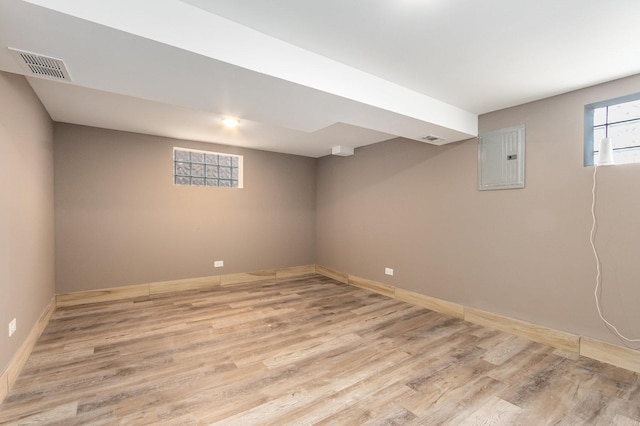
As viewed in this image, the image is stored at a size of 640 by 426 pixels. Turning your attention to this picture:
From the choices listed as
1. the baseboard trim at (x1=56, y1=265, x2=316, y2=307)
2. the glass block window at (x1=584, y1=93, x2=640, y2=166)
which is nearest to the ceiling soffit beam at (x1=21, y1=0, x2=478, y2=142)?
the glass block window at (x1=584, y1=93, x2=640, y2=166)

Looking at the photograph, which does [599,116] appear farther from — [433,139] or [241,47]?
[241,47]

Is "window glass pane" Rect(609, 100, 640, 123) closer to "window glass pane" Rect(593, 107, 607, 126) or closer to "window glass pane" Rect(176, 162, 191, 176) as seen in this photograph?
"window glass pane" Rect(593, 107, 607, 126)

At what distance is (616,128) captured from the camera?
8.50ft

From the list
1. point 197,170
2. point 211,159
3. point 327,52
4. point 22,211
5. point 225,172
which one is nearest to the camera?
point 327,52

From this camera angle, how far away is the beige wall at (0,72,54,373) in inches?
80.6

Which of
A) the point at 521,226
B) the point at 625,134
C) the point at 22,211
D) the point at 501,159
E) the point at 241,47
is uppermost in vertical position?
the point at 241,47

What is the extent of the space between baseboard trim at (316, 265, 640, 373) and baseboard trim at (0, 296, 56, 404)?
4052 mm

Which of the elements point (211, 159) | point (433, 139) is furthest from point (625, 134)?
point (211, 159)

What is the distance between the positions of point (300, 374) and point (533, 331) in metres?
2.43

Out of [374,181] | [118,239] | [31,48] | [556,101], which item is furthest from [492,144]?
[118,239]

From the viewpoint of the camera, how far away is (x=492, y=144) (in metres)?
3.29

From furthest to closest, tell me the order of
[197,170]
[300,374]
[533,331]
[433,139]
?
[197,170], [433,139], [533,331], [300,374]

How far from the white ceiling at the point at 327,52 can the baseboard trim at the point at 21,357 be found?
2.07m

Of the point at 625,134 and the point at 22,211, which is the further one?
the point at 625,134
